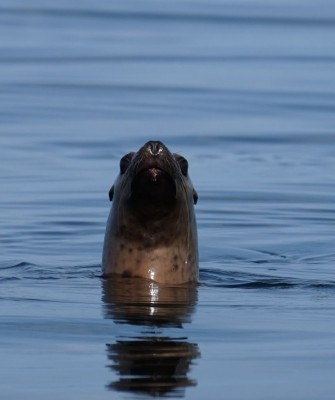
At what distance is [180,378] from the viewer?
7094mm

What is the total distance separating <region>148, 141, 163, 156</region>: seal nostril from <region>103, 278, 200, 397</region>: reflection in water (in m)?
0.77

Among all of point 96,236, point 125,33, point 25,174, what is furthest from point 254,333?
point 125,33

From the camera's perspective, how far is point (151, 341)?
7.83 m

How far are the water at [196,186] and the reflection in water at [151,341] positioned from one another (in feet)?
0.04

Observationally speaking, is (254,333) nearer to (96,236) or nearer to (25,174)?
(96,236)

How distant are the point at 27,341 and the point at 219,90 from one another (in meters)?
12.4

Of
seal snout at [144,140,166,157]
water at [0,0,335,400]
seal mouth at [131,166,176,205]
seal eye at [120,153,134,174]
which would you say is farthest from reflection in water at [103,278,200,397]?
seal snout at [144,140,166,157]

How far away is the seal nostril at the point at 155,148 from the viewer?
31.6 feet

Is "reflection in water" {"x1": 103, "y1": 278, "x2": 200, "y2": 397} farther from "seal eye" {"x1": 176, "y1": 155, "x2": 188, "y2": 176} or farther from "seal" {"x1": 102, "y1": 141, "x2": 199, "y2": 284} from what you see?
"seal eye" {"x1": 176, "y1": 155, "x2": 188, "y2": 176}

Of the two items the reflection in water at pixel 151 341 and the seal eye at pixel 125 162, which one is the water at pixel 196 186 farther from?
the seal eye at pixel 125 162

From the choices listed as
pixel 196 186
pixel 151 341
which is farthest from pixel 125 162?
pixel 196 186

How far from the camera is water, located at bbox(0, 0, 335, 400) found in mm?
7391

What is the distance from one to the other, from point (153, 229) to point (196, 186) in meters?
4.47

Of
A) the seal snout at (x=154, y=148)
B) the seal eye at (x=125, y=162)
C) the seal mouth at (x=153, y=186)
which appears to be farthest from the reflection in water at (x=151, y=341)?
the seal snout at (x=154, y=148)
